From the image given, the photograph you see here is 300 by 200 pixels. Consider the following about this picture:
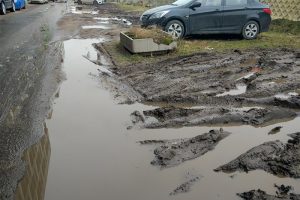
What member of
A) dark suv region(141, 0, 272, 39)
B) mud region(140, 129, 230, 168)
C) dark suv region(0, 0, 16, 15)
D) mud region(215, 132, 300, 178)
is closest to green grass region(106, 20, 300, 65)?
dark suv region(141, 0, 272, 39)

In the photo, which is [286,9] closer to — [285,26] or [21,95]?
[285,26]

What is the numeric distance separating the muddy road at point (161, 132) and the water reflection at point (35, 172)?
0.01 meters

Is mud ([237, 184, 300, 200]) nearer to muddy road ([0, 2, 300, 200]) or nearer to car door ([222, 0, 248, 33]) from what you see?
muddy road ([0, 2, 300, 200])

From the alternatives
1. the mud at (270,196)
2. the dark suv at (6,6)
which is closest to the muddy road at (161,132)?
the mud at (270,196)

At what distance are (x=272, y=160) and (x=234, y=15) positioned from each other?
947cm

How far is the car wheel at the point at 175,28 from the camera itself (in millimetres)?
12562

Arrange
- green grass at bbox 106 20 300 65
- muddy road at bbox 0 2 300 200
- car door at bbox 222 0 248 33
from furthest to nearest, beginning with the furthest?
car door at bbox 222 0 248 33, green grass at bbox 106 20 300 65, muddy road at bbox 0 2 300 200

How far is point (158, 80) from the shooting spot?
8.17 metres

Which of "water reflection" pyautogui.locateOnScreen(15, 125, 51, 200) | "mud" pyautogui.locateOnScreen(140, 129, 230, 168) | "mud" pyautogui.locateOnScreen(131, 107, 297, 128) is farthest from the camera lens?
"mud" pyautogui.locateOnScreen(131, 107, 297, 128)

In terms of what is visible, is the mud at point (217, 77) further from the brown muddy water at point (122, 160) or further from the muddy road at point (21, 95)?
the muddy road at point (21, 95)

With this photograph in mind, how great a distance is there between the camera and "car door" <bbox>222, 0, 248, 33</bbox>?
13.1 m

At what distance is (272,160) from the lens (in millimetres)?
4688

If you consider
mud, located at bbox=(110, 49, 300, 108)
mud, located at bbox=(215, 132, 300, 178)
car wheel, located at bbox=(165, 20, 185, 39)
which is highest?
car wheel, located at bbox=(165, 20, 185, 39)

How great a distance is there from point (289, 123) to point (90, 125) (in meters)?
3.29
